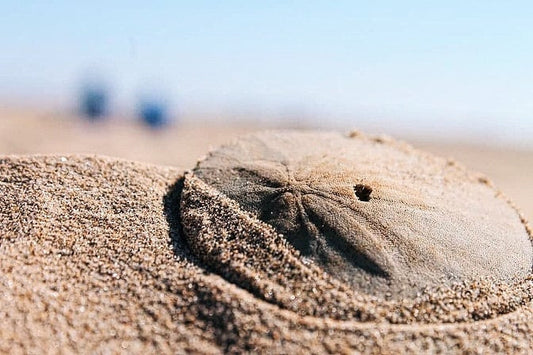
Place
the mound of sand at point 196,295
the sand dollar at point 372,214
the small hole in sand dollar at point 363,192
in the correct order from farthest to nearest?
the small hole in sand dollar at point 363,192 → the sand dollar at point 372,214 → the mound of sand at point 196,295

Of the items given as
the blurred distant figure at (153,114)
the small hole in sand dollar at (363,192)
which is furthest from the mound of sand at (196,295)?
the blurred distant figure at (153,114)

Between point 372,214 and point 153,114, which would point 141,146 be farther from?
point 372,214

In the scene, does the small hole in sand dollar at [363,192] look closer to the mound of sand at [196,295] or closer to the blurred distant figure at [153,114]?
the mound of sand at [196,295]

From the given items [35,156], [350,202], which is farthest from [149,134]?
[350,202]

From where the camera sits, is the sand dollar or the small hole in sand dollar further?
the small hole in sand dollar

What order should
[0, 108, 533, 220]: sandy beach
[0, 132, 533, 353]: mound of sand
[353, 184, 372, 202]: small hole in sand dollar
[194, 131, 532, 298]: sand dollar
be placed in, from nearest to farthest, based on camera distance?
[0, 132, 533, 353]: mound of sand, [194, 131, 532, 298]: sand dollar, [353, 184, 372, 202]: small hole in sand dollar, [0, 108, 533, 220]: sandy beach

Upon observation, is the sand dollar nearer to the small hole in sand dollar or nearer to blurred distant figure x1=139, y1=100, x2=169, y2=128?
the small hole in sand dollar

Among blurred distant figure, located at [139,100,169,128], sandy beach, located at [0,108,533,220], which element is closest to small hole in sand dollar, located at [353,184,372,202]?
sandy beach, located at [0,108,533,220]
